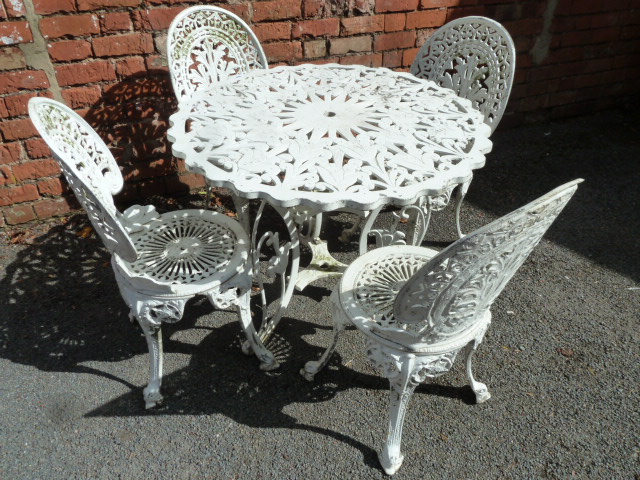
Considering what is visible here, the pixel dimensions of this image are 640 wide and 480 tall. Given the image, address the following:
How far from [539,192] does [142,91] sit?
305 centimetres

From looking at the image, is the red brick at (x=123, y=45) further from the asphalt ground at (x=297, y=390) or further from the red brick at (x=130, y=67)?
the asphalt ground at (x=297, y=390)

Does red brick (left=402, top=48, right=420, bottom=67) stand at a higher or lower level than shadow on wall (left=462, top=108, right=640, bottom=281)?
higher

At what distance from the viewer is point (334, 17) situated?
11.9ft

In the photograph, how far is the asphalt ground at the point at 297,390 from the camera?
79.4 inches

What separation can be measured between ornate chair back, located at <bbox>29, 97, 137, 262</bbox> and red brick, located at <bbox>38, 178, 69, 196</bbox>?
123 cm

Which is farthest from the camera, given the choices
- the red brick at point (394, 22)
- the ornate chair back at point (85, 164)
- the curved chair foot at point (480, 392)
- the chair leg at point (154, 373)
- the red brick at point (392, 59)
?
the red brick at point (392, 59)

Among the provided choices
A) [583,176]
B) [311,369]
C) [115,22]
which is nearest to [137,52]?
[115,22]

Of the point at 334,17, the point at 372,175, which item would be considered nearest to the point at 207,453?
the point at 372,175

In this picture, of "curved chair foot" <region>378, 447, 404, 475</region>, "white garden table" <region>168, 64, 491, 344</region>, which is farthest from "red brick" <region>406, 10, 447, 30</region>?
"curved chair foot" <region>378, 447, 404, 475</region>

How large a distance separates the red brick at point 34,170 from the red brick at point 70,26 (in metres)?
0.80

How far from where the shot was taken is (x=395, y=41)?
391 centimetres

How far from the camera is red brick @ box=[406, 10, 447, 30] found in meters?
3.88

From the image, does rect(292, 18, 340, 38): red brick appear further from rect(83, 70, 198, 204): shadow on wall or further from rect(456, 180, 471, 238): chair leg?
rect(456, 180, 471, 238): chair leg

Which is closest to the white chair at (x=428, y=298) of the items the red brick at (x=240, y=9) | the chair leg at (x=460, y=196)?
the chair leg at (x=460, y=196)
